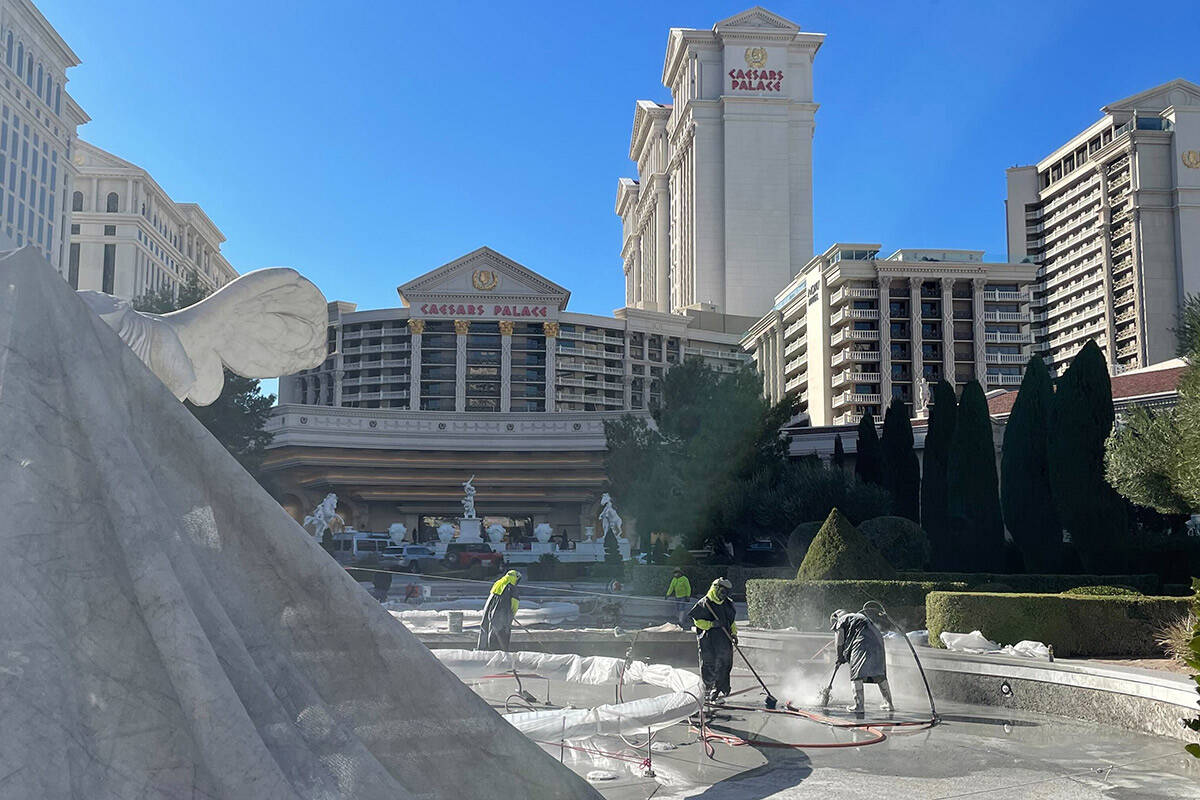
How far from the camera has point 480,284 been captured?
8725cm

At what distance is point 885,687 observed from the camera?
39.4 feet

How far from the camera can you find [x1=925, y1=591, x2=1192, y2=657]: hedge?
14.6m

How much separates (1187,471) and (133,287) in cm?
8575

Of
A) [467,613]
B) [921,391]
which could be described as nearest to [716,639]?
[467,613]

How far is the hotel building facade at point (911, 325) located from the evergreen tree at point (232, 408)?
46.4 m

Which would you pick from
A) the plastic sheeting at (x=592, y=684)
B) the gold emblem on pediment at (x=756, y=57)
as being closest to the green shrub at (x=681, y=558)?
the plastic sheeting at (x=592, y=684)

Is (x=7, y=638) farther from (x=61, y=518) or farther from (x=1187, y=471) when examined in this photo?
(x=1187, y=471)

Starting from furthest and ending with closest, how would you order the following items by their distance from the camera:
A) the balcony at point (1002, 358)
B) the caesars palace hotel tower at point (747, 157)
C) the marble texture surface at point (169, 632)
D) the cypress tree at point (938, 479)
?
the caesars palace hotel tower at point (747, 157), the balcony at point (1002, 358), the cypress tree at point (938, 479), the marble texture surface at point (169, 632)

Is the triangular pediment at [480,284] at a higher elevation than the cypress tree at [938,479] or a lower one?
higher

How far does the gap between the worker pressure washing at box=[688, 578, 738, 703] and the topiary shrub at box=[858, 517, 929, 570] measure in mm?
14507

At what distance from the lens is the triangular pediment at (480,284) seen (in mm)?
86938

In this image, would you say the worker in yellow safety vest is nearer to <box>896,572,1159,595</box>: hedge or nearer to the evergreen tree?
<box>896,572,1159,595</box>: hedge

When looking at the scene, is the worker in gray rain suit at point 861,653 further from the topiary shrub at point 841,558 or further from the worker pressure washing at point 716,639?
the topiary shrub at point 841,558

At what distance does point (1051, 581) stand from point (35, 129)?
226 ft
